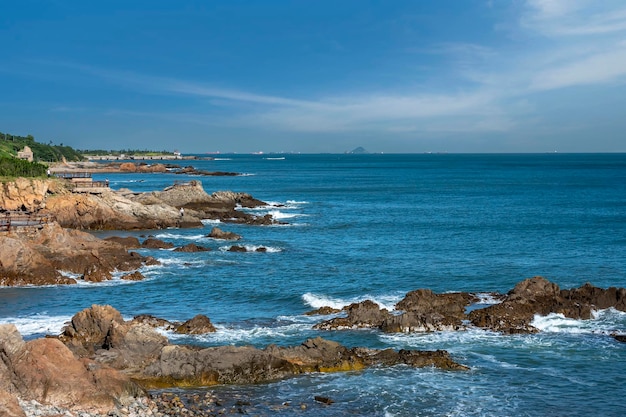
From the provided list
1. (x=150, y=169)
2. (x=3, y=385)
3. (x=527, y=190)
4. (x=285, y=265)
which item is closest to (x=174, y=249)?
(x=285, y=265)

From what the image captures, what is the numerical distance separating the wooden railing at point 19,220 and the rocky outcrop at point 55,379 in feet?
101

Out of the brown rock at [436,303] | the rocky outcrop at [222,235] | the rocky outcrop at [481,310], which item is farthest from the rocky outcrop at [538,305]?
the rocky outcrop at [222,235]

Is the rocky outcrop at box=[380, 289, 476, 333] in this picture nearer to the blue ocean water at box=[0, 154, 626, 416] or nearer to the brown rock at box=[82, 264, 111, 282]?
the blue ocean water at box=[0, 154, 626, 416]

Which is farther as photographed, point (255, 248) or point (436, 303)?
point (255, 248)

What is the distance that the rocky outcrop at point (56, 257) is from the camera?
39.6m

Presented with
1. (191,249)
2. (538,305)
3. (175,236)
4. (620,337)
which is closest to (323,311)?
(538,305)

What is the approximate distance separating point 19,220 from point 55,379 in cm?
3749

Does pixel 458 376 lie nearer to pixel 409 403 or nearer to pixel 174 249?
pixel 409 403

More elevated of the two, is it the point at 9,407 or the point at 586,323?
the point at 9,407

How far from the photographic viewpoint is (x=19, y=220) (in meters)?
52.6

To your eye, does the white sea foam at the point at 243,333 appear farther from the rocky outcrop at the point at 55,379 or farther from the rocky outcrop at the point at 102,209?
the rocky outcrop at the point at 102,209

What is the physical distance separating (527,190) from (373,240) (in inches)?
2984

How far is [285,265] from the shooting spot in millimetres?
47062

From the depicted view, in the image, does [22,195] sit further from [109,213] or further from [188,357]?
[188,357]
